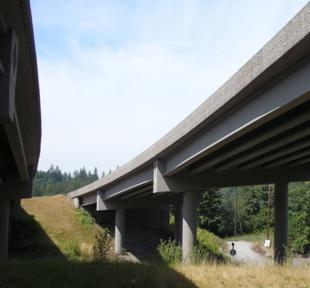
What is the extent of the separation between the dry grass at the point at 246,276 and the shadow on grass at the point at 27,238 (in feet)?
73.8

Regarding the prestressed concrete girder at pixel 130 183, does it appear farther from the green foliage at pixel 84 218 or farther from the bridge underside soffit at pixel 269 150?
the bridge underside soffit at pixel 269 150

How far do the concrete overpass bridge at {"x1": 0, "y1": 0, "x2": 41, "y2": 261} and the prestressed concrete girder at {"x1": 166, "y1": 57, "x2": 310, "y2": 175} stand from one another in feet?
17.4

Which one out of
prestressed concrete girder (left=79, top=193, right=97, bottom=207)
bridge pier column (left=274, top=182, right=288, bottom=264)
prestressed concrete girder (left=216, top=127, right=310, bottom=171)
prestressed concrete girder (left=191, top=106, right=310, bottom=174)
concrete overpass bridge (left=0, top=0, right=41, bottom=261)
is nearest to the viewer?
concrete overpass bridge (left=0, top=0, right=41, bottom=261)

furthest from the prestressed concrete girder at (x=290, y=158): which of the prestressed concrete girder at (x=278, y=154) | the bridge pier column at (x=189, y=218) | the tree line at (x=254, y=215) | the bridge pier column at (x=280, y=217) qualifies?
the tree line at (x=254, y=215)

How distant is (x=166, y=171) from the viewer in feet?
80.8

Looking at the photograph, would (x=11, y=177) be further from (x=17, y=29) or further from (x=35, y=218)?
(x=17, y=29)

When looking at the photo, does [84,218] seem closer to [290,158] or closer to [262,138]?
[290,158]

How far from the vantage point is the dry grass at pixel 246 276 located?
496 inches

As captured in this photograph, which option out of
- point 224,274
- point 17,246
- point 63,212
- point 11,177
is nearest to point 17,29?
point 224,274

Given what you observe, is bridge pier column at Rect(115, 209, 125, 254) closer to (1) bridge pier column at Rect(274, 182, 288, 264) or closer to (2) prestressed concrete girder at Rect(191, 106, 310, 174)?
(1) bridge pier column at Rect(274, 182, 288, 264)

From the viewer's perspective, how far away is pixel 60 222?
45.9m

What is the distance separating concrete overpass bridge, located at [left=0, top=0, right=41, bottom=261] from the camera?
990cm

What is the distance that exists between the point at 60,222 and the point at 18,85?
3313cm

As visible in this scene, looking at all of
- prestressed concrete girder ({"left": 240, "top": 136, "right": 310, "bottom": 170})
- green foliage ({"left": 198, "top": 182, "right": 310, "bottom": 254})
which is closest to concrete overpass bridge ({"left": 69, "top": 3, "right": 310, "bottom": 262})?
prestressed concrete girder ({"left": 240, "top": 136, "right": 310, "bottom": 170})
